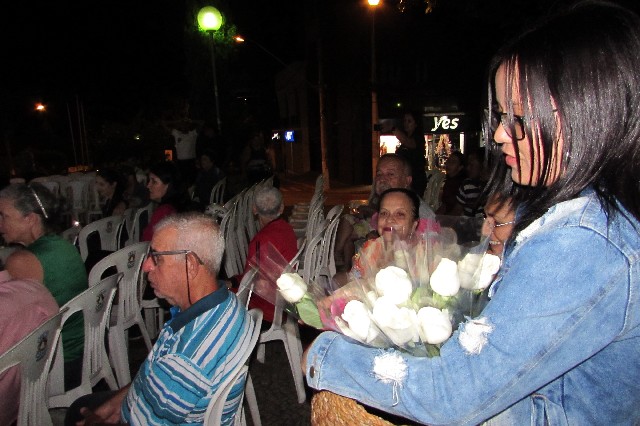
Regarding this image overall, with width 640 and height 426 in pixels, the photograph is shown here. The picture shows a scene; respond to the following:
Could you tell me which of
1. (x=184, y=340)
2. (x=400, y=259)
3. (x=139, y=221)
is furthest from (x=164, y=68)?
(x=400, y=259)

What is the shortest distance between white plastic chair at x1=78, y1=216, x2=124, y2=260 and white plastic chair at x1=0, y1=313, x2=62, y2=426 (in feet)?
9.27

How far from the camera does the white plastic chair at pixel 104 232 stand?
4.72 metres

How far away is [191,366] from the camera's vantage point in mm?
1867

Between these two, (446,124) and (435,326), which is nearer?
(435,326)

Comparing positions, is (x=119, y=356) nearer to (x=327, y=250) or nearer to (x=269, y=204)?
(x=269, y=204)

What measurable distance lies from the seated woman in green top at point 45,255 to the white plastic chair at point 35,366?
709 mm

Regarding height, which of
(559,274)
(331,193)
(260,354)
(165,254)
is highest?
(559,274)

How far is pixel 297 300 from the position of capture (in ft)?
4.12

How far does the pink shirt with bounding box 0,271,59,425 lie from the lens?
2162 mm

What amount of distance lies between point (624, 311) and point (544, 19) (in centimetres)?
59

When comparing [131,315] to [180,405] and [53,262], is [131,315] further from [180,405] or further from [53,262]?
[180,405]

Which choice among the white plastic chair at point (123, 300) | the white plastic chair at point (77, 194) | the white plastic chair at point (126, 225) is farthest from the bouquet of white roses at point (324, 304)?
the white plastic chair at point (77, 194)

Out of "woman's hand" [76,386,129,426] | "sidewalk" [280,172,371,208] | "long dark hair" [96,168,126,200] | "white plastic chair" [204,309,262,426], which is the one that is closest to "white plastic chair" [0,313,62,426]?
"woman's hand" [76,386,129,426]

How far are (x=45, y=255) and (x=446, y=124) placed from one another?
46.2ft
